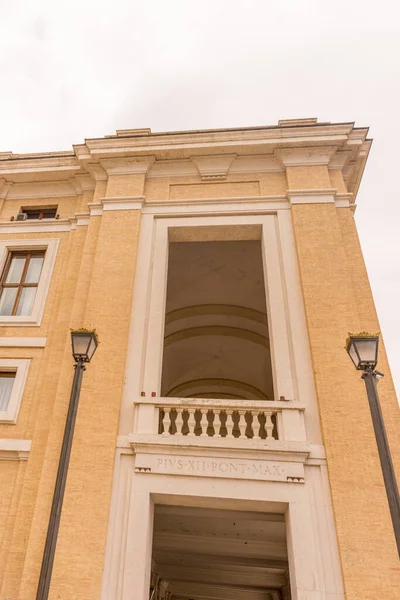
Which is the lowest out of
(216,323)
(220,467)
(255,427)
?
(220,467)

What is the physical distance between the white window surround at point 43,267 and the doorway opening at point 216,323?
11.0ft

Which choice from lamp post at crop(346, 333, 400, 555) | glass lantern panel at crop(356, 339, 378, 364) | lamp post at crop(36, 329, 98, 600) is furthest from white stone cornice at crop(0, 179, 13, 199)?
glass lantern panel at crop(356, 339, 378, 364)

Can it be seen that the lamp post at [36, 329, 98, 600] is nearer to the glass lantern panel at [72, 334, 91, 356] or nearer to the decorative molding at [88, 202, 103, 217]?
the glass lantern panel at [72, 334, 91, 356]

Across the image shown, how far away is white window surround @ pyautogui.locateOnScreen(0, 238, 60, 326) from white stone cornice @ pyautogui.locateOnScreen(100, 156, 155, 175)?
226cm

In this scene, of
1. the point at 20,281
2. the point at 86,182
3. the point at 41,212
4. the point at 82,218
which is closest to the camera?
the point at 20,281

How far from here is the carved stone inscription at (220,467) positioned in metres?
6.90

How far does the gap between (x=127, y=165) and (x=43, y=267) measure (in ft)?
10.9

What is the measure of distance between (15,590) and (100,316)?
15.6 feet

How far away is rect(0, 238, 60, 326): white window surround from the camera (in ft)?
31.8

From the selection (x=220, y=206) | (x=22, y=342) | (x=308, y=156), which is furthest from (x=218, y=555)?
(x=308, y=156)

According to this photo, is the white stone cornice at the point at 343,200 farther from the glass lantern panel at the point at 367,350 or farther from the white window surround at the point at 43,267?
the white window surround at the point at 43,267

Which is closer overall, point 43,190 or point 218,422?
point 218,422

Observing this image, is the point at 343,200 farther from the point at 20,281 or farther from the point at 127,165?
the point at 20,281

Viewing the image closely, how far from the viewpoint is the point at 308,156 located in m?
10.6
